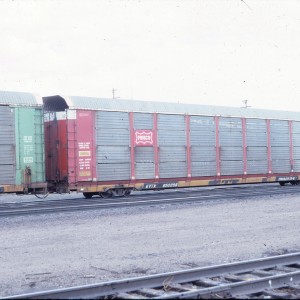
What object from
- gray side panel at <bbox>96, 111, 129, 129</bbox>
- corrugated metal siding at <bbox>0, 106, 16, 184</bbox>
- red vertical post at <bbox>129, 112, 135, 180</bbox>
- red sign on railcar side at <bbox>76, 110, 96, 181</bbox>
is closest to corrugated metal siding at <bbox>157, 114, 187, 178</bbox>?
red vertical post at <bbox>129, 112, 135, 180</bbox>

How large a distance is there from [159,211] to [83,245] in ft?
18.6

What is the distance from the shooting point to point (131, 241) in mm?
11477

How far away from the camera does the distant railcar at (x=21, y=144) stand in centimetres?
1877

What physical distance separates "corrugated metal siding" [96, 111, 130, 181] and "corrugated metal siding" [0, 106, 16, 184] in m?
3.97

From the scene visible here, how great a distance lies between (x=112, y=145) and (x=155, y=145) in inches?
88.7

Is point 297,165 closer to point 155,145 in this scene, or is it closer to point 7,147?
point 155,145

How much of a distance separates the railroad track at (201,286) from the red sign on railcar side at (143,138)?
50.0 feet

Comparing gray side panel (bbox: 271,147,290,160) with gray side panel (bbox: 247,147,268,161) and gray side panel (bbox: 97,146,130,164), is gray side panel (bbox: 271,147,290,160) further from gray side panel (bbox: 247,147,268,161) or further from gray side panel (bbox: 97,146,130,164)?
gray side panel (bbox: 97,146,130,164)

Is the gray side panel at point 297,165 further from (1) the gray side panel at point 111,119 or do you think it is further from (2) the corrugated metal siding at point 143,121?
(1) the gray side panel at point 111,119

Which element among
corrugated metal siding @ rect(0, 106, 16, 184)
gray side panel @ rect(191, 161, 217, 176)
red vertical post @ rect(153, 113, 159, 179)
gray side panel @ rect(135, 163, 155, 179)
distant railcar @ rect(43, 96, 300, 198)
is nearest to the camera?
corrugated metal siding @ rect(0, 106, 16, 184)

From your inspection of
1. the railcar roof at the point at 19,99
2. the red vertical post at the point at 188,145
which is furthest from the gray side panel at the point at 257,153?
the railcar roof at the point at 19,99

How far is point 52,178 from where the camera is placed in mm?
21656

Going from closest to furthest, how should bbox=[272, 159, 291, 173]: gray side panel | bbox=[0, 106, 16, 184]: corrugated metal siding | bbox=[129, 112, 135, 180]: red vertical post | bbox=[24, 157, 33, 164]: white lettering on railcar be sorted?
bbox=[0, 106, 16, 184]: corrugated metal siding
bbox=[24, 157, 33, 164]: white lettering on railcar
bbox=[129, 112, 135, 180]: red vertical post
bbox=[272, 159, 291, 173]: gray side panel

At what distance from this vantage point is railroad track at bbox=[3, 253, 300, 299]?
6.18m
